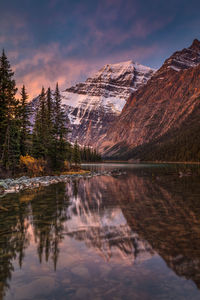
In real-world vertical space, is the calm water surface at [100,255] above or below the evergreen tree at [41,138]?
below

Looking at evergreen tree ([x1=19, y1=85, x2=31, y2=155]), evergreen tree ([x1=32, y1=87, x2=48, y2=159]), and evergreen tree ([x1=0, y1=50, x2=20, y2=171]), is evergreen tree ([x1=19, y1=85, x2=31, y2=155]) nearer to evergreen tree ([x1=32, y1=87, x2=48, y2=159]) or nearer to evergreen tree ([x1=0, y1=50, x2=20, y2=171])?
evergreen tree ([x1=32, y1=87, x2=48, y2=159])

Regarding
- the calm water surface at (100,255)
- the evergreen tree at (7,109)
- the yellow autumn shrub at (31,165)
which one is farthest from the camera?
the yellow autumn shrub at (31,165)

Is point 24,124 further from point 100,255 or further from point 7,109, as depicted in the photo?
point 100,255

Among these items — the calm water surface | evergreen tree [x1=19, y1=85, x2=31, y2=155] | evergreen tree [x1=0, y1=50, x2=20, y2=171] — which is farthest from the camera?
evergreen tree [x1=19, y1=85, x2=31, y2=155]

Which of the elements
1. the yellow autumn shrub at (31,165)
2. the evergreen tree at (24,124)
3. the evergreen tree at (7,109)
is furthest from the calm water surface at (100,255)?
the evergreen tree at (24,124)

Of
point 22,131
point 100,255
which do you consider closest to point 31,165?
point 22,131

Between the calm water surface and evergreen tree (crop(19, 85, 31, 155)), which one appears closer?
the calm water surface

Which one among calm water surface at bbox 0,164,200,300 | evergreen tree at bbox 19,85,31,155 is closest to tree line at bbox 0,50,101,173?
evergreen tree at bbox 19,85,31,155

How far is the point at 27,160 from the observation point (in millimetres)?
42844

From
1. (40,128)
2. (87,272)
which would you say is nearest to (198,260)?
(87,272)

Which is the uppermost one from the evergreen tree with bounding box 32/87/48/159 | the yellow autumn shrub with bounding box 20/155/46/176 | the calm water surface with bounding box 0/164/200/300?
the evergreen tree with bounding box 32/87/48/159

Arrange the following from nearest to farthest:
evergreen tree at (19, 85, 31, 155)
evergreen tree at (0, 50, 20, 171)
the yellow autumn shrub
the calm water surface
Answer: the calm water surface → evergreen tree at (0, 50, 20, 171) → the yellow autumn shrub → evergreen tree at (19, 85, 31, 155)

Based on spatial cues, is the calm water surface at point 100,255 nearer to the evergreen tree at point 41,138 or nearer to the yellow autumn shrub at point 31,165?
the yellow autumn shrub at point 31,165

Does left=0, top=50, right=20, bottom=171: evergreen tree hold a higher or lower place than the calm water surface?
higher
